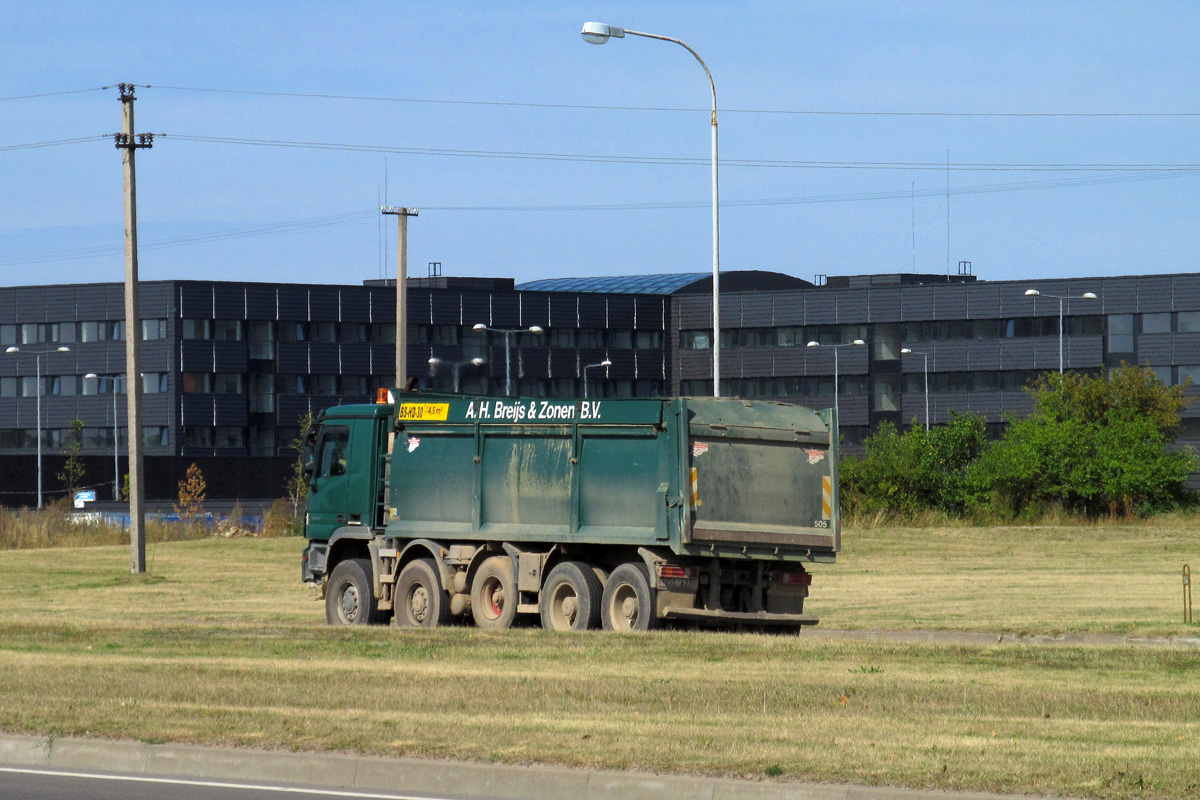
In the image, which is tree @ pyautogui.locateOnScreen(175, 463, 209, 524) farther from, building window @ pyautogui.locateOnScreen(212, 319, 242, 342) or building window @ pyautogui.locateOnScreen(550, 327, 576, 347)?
building window @ pyautogui.locateOnScreen(550, 327, 576, 347)

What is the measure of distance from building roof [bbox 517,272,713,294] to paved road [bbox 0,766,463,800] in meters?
97.7

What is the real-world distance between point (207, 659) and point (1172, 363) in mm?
84639

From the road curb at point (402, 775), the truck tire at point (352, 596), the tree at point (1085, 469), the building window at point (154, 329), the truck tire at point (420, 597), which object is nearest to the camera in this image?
the road curb at point (402, 775)

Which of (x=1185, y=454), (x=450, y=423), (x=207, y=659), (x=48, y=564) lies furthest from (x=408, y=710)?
(x=1185, y=454)

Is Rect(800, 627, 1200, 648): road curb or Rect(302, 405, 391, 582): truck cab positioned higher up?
Rect(302, 405, 391, 582): truck cab

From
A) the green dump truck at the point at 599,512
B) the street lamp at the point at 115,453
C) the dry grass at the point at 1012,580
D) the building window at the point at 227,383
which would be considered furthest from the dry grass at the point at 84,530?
the building window at the point at 227,383

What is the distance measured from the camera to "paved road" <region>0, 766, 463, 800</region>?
984 centimetres

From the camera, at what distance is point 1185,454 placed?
54.6 meters

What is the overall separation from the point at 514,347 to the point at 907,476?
168 feet

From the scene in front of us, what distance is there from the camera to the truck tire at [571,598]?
2048 cm

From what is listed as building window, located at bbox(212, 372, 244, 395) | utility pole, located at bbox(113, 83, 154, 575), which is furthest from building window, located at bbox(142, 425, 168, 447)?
utility pole, located at bbox(113, 83, 154, 575)

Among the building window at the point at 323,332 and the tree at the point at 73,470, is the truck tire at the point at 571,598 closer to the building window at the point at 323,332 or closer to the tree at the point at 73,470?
the tree at the point at 73,470

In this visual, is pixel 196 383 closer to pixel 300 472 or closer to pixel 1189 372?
pixel 1189 372

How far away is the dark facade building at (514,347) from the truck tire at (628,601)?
6864 cm
